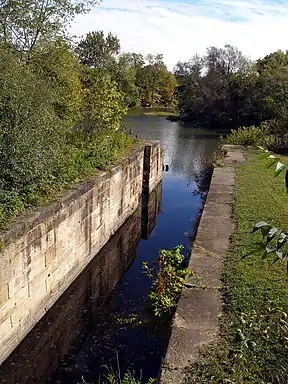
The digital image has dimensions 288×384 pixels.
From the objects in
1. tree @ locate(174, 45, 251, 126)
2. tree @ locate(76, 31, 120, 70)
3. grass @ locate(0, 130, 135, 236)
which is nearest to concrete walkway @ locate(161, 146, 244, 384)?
grass @ locate(0, 130, 135, 236)

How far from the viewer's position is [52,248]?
8227 millimetres

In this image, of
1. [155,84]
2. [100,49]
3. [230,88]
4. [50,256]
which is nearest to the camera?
[50,256]

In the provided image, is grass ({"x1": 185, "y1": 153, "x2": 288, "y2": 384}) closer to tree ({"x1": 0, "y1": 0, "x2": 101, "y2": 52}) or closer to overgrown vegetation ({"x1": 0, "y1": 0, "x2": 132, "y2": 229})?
overgrown vegetation ({"x1": 0, "y1": 0, "x2": 132, "y2": 229})

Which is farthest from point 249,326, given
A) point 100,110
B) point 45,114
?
point 100,110

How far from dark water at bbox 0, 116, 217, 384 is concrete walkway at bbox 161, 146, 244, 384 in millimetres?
1089

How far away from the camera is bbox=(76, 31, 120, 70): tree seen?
46.6 m

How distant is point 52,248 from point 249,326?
4110 mm

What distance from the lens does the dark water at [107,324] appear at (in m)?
6.84

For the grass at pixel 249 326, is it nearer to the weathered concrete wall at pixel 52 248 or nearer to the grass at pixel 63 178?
the weathered concrete wall at pixel 52 248

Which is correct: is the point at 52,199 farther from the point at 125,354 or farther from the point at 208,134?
the point at 208,134

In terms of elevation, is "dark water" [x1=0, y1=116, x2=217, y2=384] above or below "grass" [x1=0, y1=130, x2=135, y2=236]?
below

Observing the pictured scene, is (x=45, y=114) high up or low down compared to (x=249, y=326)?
up

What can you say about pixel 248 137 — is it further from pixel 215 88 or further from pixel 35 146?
pixel 215 88

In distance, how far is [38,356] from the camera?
23.5 ft
